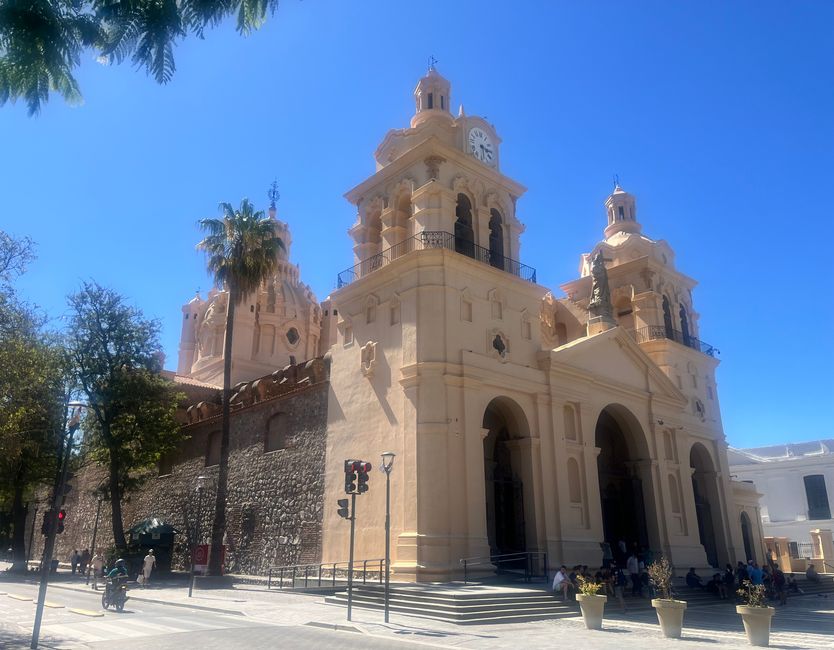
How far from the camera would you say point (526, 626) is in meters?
14.9

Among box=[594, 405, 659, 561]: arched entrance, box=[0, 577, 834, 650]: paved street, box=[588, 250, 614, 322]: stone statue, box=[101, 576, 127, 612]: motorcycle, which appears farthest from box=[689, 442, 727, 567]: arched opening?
box=[101, 576, 127, 612]: motorcycle

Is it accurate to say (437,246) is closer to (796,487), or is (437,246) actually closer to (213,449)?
(213,449)

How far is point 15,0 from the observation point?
498 centimetres

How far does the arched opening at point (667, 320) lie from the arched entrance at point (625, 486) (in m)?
7.41

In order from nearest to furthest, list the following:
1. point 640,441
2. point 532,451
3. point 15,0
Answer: point 15,0, point 532,451, point 640,441

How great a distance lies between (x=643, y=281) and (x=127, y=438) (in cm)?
2728

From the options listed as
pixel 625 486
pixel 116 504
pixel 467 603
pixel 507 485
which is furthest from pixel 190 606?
pixel 625 486

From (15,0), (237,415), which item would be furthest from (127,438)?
(15,0)

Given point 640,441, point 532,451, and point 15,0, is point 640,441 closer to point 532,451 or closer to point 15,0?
point 532,451

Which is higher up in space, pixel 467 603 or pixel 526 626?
pixel 467 603

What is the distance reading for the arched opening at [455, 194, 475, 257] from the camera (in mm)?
26000

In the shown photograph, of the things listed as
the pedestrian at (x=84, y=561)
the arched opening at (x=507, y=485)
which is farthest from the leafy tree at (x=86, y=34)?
the pedestrian at (x=84, y=561)

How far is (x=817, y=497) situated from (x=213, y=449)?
1612 inches

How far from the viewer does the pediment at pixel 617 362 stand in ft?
86.7
